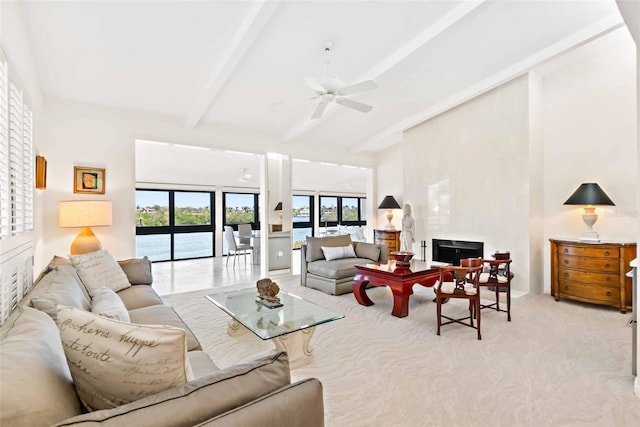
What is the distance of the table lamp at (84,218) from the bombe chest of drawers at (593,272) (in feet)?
19.4

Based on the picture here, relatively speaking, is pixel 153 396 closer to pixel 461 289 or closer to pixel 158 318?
pixel 158 318

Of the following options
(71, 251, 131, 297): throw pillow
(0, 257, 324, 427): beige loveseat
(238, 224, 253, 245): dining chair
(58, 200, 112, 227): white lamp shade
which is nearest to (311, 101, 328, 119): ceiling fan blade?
(71, 251, 131, 297): throw pillow

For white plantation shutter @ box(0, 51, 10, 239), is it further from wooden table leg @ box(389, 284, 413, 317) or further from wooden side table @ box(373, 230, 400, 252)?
wooden side table @ box(373, 230, 400, 252)

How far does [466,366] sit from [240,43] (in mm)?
3560

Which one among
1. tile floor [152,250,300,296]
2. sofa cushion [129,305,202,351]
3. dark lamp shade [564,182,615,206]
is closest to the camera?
sofa cushion [129,305,202,351]

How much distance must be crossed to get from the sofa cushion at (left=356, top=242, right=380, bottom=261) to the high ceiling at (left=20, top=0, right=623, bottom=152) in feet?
7.59

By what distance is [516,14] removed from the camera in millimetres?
3549

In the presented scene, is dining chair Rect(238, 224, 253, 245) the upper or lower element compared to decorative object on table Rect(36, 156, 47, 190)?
lower

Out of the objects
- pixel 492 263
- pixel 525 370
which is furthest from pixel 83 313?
pixel 492 263

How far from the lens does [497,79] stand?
469 cm

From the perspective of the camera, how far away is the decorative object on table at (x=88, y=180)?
164 inches

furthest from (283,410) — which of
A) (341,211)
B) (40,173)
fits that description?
(341,211)

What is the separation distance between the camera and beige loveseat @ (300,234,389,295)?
4.70m

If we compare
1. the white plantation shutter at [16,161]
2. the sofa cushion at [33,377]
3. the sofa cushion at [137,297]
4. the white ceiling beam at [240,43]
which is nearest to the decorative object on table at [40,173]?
the white plantation shutter at [16,161]
